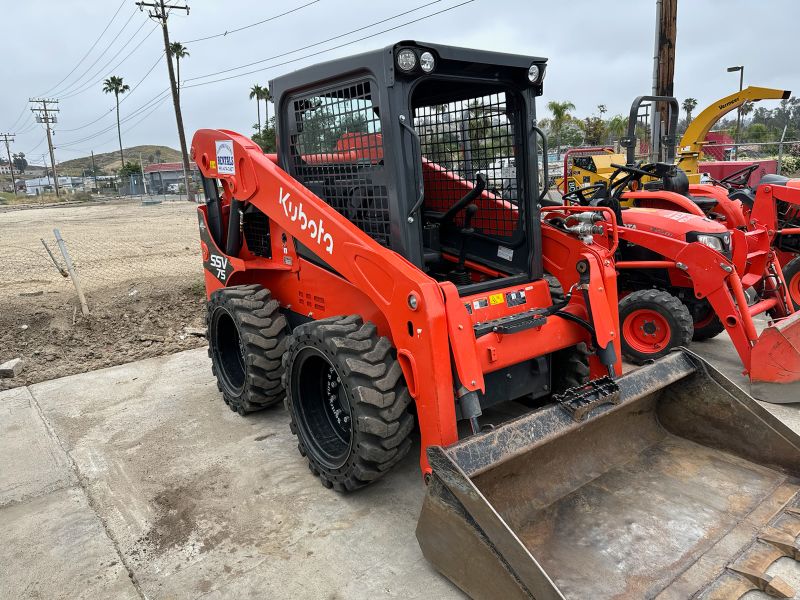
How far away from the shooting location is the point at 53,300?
743 cm

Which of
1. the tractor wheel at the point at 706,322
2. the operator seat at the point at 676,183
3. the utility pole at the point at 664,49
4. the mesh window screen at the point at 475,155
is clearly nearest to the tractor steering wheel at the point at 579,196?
the operator seat at the point at 676,183

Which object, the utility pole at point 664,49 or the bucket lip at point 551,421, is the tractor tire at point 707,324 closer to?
the bucket lip at point 551,421

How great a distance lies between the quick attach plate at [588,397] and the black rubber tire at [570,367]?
0.58 metres

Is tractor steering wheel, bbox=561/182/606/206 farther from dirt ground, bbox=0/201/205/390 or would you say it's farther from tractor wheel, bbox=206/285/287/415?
dirt ground, bbox=0/201/205/390

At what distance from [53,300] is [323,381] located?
528 centimetres

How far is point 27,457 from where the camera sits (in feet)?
13.4

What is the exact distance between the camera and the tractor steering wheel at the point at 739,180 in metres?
8.71

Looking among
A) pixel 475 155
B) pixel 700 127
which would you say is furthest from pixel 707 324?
pixel 700 127

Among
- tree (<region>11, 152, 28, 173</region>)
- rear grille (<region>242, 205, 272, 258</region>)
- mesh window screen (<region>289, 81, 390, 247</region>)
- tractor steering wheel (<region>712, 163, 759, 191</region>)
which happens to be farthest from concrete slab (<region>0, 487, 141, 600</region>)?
tree (<region>11, 152, 28, 173</region>)

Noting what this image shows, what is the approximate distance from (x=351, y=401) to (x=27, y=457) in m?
2.56

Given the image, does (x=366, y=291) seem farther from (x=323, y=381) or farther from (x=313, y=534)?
(x=313, y=534)

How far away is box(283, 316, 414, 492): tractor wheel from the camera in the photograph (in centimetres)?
303

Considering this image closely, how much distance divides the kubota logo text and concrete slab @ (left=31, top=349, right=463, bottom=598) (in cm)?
144

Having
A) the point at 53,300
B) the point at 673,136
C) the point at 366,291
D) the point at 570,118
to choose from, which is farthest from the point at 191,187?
the point at 366,291
